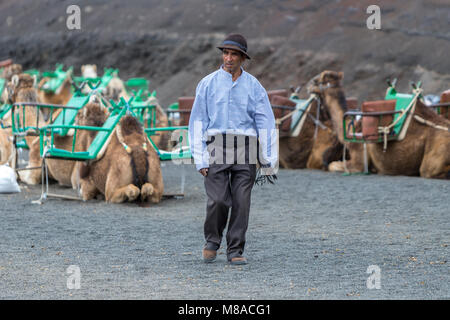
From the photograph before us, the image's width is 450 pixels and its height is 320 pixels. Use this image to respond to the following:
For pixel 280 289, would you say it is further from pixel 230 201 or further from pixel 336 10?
pixel 336 10

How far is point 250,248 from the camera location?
23.0 ft

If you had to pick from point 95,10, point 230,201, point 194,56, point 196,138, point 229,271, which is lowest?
point 229,271

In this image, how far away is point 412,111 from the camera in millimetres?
12938

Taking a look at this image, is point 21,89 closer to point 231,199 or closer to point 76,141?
point 76,141

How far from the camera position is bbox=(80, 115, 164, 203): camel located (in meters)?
9.97

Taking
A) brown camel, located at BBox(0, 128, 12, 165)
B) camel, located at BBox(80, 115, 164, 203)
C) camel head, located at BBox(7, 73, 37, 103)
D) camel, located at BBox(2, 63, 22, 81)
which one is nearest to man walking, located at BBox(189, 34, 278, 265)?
camel, located at BBox(80, 115, 164, 203)

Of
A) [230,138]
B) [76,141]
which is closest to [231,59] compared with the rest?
[230,138]

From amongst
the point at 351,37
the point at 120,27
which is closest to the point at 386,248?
the point at 351,37

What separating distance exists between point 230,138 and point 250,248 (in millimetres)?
1209

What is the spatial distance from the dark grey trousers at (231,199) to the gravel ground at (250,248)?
0.19 meters

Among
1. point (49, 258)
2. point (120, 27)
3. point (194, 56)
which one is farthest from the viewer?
point (120, 27)

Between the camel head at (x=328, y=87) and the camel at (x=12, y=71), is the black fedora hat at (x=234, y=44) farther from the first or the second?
the camel at (x=12, y=71)

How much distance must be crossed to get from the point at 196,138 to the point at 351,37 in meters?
33.3
